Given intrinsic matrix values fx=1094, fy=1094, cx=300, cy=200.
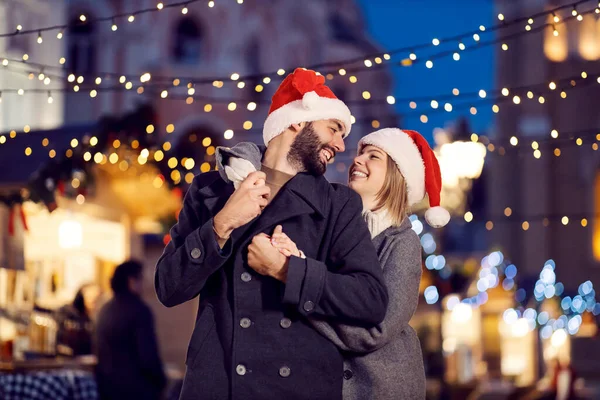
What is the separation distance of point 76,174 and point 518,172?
24.9 metres

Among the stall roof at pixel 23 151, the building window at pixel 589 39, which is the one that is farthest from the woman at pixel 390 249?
the building window at pixel 589 39

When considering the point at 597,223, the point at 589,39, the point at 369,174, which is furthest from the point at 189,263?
the point at 597,223

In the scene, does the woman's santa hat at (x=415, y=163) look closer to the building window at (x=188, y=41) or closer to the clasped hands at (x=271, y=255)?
the clasped hands at (x=271, y=255)

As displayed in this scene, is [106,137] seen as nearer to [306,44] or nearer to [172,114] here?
[172,114]

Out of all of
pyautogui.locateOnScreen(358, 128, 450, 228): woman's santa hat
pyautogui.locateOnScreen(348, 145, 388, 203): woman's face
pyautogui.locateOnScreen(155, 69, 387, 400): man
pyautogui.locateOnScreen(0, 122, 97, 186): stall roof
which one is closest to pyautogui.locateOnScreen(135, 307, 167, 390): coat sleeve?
pyautogui.locateOnScreen(0, 122, 97, 186): stall roof

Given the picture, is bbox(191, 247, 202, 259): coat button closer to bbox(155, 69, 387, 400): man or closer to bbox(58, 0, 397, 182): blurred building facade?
bbox(155, 69, 387, 400): man

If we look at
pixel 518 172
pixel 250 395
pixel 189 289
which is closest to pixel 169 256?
pixel 189 289

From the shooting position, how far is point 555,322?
28.7m

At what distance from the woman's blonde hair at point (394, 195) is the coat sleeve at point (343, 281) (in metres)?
0.60

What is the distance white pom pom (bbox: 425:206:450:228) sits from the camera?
16.5 ft

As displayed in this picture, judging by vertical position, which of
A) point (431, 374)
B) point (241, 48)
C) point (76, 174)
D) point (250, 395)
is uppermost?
point (241, 48)

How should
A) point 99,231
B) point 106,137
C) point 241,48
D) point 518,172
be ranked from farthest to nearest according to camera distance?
point 518,172 → point 241,48 → point 99,231 → point 106,137

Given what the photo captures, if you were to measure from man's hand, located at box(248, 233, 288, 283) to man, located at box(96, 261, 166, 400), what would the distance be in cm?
511

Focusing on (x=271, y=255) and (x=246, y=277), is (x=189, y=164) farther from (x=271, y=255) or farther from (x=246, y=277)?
(x=271, y=255)
